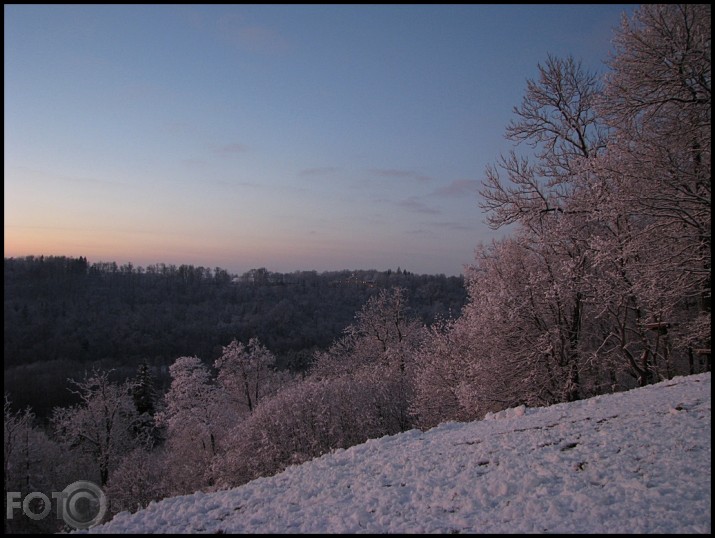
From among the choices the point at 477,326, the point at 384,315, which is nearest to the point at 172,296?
the point at 384,315

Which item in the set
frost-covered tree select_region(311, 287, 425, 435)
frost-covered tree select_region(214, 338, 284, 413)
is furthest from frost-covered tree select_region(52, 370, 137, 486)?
frost-covered tree select_region(311, 287, 425, 435)

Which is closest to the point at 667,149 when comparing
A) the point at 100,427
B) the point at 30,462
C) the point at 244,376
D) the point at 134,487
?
the point at 134,487

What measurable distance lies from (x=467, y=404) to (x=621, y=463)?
10.0 meters

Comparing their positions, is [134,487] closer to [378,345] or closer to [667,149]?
[378,345]

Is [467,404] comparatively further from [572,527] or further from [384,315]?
[384,315]

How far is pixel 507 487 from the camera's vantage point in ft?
20.9

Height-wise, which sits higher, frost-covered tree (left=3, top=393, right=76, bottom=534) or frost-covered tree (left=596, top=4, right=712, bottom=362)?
frost-covered tree (left=596, top=4, right=712, bottom=362)

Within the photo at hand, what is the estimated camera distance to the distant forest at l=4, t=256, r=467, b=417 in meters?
69.1

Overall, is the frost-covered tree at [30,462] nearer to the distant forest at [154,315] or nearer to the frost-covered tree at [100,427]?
the frost-covered tree at [100,427]

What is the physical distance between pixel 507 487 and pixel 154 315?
107 meters

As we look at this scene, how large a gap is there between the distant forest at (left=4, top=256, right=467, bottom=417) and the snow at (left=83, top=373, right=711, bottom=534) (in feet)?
163

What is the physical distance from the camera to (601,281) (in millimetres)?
11656

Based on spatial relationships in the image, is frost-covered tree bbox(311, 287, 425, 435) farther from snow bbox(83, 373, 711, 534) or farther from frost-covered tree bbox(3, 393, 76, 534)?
snow bbox(83, 373, 711, 534)

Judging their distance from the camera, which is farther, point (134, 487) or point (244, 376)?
point (244, 376)
